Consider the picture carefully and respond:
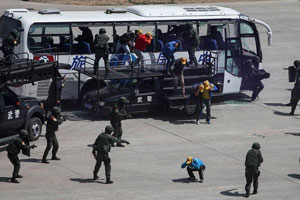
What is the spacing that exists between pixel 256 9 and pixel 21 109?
93.3 ft

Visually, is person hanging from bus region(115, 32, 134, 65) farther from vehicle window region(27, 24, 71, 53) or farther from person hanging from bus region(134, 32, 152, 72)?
vehicle window region(27, 24, 71, 53)

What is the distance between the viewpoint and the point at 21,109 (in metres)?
25.4

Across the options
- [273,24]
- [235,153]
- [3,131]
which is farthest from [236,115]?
[273,24]

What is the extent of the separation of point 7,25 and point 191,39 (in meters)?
6.84

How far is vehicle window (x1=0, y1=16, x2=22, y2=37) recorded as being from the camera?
29.8 m

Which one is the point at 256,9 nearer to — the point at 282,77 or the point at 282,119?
the point at 282,77

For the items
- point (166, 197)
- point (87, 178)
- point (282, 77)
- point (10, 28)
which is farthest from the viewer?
point (282, 77)

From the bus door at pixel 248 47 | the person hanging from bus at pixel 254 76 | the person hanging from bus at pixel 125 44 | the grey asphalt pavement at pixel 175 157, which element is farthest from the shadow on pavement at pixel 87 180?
the bus door at pixel 248 47

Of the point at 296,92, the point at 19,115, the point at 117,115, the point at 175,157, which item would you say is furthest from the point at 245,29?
the point at 19,115

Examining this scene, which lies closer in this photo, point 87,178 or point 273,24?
point 87,178

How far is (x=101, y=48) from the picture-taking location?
29.4 m

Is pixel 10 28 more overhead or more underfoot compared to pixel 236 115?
more overhead

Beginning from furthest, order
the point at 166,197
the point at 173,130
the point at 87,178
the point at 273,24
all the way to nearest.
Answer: the point at 273,24 → the point at 173,130 → the point at 87,178 → the point at 166,197

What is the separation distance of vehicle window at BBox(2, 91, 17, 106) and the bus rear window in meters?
4.68
